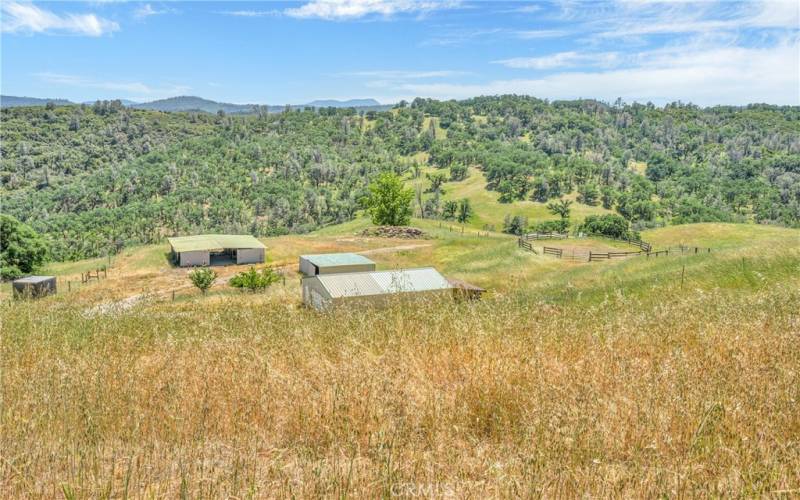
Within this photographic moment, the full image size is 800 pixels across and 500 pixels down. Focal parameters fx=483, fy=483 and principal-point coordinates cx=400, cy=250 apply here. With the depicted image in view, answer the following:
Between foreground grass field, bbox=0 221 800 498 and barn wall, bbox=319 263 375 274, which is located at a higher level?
foreground grass field, bbox=0 221 800 498

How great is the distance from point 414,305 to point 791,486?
6003mm

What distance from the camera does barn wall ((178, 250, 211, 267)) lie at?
54.3m

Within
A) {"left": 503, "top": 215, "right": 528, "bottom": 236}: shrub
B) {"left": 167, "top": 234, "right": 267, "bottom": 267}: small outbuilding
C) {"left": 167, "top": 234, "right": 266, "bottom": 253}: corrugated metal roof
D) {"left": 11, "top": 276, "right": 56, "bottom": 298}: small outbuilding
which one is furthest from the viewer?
{"left": 503, "top": 215, "right": 528, "bottom": 236}: shrub

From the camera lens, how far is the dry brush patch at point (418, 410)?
3.25 meters

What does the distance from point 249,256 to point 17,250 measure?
85.8 ft

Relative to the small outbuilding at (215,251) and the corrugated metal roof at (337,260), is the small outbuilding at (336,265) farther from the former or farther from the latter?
the small outbuilding at (215,251)

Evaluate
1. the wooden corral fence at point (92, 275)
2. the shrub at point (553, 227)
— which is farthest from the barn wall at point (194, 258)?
the shrub at point (553, 227)

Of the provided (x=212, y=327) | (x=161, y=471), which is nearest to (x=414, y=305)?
(x=212, y=327)

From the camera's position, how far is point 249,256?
57.2 m

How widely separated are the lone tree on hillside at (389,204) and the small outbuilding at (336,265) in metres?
28.6

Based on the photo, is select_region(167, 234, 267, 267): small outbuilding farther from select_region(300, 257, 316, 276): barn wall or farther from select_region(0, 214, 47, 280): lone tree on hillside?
select_region(0, 214, 47, 280): lone tree on hillside

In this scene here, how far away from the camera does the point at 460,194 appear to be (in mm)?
173625

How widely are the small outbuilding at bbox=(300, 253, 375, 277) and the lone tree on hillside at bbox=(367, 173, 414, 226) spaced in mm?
28597

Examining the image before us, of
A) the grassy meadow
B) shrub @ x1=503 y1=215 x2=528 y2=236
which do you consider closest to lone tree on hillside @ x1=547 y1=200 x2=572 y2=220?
the grassy meadow
